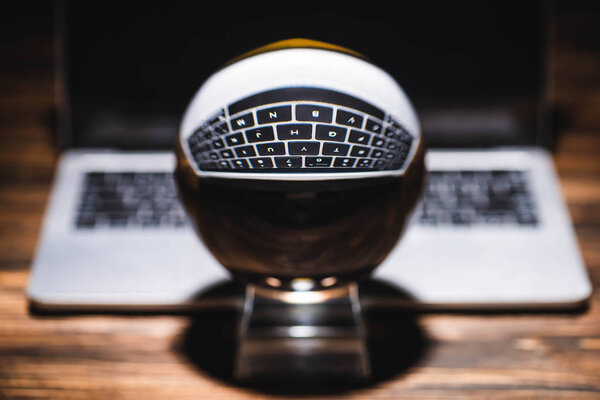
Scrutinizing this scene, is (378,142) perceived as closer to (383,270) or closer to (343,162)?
(343,162)

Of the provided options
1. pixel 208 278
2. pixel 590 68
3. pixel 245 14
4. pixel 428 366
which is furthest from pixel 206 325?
pixel 590 68

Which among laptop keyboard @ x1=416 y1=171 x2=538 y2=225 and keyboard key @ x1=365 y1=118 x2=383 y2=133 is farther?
laptop keyboard @ x1=416 y1=171 x2=538 y2=225

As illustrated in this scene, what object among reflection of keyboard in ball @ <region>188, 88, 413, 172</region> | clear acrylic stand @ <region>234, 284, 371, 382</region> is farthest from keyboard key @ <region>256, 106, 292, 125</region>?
clear acrylic stand @ <region>234, 284, 371, 382</region>

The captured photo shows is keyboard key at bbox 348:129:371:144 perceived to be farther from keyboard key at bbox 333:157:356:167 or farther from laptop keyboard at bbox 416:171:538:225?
laptop keyboard at bbox 416:171:538:225

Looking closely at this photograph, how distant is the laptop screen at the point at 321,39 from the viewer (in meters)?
0.59

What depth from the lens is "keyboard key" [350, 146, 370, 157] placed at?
0.38 metres

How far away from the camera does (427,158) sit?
0.51 meters

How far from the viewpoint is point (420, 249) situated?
0.55 metres

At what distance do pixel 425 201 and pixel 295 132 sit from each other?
0.24 metres

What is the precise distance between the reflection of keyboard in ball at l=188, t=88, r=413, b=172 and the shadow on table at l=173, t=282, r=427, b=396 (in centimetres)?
16

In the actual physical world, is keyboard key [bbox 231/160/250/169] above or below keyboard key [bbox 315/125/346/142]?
below

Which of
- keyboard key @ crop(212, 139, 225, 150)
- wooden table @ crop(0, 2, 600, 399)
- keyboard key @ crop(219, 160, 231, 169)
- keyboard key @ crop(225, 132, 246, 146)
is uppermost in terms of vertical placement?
keyboard key @ crop(225, 132, 246, 146)

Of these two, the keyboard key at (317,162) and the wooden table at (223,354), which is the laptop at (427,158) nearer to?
the wooden table at (223,354)

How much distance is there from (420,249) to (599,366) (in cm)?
16
